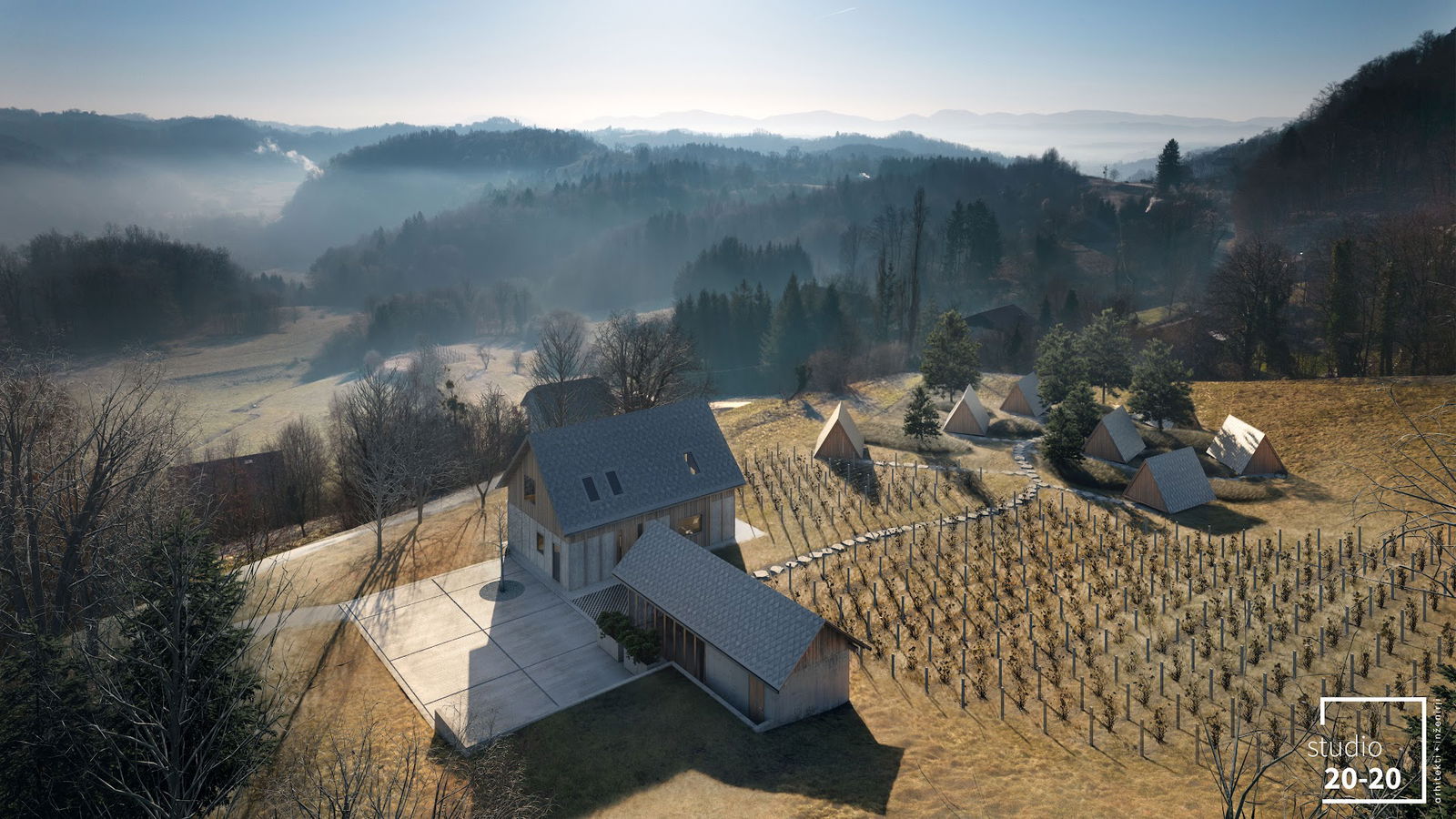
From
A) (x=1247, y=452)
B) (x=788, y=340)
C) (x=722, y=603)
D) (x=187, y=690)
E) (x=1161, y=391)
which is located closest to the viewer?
(x=187, y=690)

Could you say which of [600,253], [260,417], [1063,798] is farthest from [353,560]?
[600,253]

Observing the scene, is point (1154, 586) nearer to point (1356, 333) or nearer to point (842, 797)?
point (842, 797)

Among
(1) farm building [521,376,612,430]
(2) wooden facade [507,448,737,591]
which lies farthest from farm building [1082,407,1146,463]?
(1) farm building [521,376,612,430]

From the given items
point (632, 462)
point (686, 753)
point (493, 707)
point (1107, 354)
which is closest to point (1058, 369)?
point (1107, 354)

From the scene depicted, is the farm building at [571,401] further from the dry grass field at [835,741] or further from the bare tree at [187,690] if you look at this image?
the bare tree at [187,690]

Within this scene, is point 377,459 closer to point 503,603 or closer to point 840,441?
point 503,603

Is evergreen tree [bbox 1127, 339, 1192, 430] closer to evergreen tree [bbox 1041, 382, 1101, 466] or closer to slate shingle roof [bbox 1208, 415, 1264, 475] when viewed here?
Answer: slate shingle roof [bbox 1208, 415, 1264, 475]
